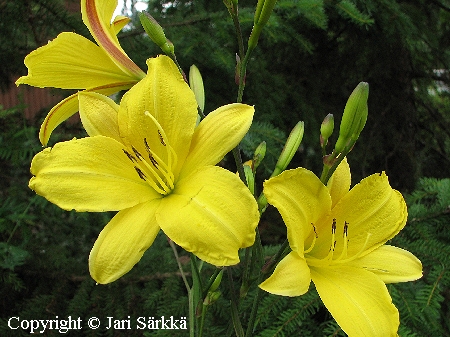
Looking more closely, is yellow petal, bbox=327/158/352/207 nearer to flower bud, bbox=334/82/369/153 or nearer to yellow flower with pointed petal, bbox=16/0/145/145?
flower bud, bbox=334/82/369/153

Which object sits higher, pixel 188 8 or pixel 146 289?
pixel 188 8

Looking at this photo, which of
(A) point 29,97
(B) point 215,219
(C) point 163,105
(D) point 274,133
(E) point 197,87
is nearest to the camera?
(B) point 215,219

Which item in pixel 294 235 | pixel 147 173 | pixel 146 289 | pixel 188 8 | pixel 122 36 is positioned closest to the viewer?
pixel 294 235

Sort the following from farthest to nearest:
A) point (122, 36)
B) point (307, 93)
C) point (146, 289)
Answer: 1. point (307, 93)
2. point (122, 36)
3. point (146, 289)

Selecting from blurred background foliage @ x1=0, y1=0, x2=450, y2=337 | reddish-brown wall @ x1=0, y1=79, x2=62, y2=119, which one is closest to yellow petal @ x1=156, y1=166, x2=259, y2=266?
blurred background foliage @ x1=0, y1=0, x2=450, y2=337

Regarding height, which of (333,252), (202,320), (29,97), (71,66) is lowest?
(29,97)

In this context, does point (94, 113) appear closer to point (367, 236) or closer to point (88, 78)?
point (88, 78)

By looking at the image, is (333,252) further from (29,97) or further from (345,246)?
(29,97)

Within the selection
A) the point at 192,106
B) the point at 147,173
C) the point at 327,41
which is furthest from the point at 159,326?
the point at 327,41

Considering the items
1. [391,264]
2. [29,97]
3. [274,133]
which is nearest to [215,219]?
[391,264]
